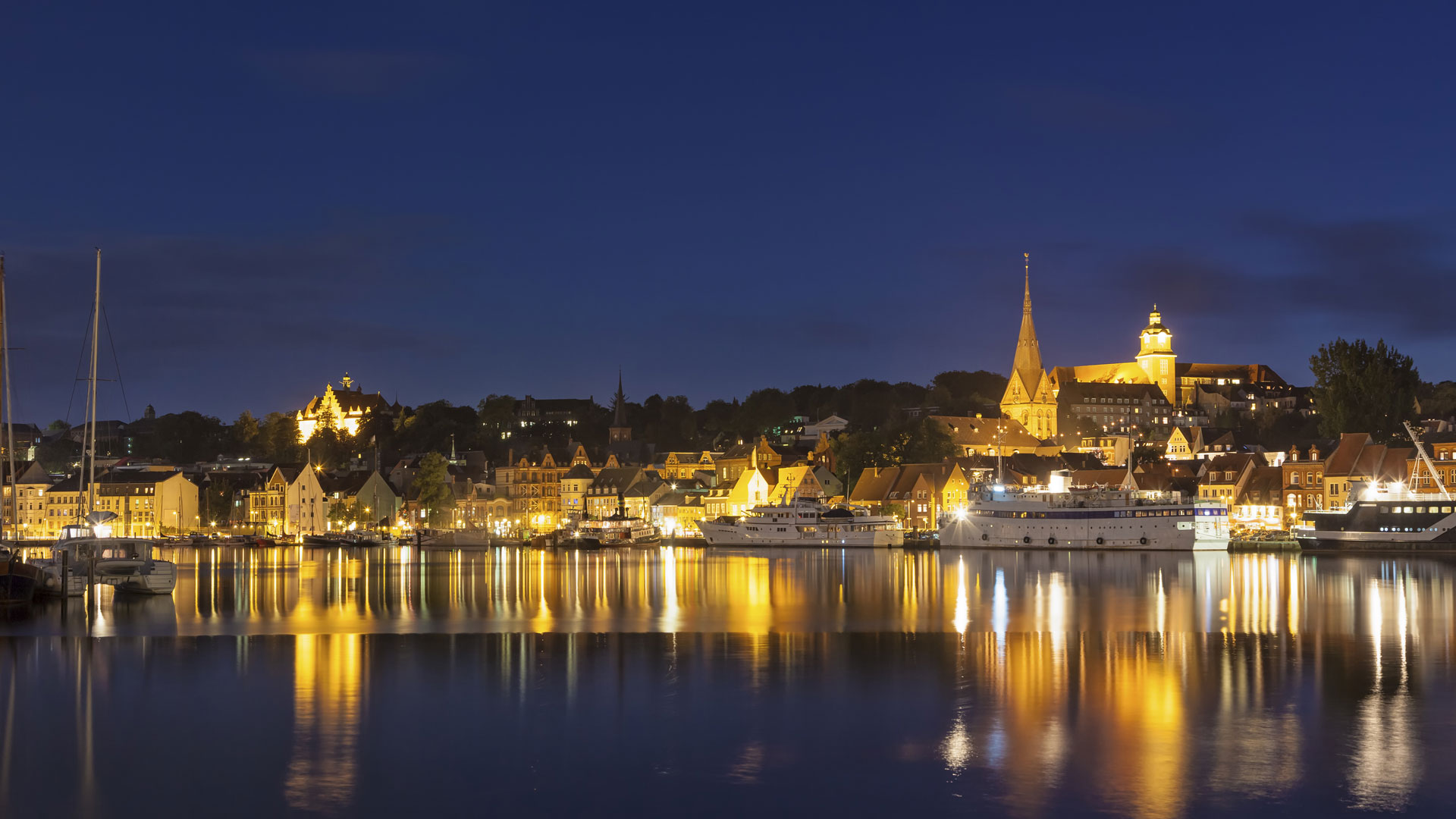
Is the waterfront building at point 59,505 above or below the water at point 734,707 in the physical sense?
above

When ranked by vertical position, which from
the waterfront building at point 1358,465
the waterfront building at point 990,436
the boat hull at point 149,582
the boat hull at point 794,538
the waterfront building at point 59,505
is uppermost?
the waterfront building at point 990,436

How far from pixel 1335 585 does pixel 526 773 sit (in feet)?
133

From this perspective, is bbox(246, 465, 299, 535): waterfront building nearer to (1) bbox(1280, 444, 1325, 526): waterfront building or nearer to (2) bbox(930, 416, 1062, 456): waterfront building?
(2) bbox(930, 416, 1062, 456): waterfront building

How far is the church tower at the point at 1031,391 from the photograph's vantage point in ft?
530

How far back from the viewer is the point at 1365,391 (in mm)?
102125

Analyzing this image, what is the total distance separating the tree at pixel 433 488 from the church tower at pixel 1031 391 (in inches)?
2547

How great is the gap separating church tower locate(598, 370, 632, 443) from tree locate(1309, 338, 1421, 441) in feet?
263

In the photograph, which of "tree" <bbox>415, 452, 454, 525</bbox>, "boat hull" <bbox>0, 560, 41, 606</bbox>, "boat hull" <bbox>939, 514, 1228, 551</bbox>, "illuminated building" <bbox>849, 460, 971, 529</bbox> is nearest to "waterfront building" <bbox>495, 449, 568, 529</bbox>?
"tree" <bbox>415, 452, 454, 525</bbox>

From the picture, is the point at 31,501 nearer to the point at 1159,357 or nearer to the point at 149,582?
the point at 149,582

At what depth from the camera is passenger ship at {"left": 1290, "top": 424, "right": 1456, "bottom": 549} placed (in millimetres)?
78000

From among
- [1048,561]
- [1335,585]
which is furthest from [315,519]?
[1335,585]

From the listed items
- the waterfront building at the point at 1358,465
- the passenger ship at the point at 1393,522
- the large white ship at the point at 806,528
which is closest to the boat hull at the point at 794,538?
the large white ship at the point at 806,528

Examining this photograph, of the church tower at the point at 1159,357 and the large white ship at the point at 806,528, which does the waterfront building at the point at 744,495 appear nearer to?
the large white ship at the point at 806,528

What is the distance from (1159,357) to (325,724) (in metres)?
182
